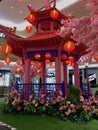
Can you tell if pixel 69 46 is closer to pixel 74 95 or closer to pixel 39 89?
pixel 74 95

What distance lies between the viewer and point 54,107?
5.19 meters

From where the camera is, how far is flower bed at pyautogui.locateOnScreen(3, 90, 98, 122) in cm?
489

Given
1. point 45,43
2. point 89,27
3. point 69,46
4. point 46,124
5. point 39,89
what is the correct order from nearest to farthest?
point 89,27 < point 46,124 < point 69,46 < point 39,89 < point 45,43

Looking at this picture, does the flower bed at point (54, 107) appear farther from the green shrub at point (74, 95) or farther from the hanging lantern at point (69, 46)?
the hanging lantern at point (69, 46)

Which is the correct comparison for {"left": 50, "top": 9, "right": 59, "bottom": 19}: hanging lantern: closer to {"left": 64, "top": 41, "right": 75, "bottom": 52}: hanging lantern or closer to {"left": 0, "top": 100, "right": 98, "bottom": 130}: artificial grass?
{"left": 64, "top": 41, "right": 75, "bottom": 52}: hanging lantern

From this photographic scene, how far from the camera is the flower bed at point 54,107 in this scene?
489 cm

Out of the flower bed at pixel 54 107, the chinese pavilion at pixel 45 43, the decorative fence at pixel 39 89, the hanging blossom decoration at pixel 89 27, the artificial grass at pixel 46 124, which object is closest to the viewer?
the hanging blossom decoration at pixel 89 27

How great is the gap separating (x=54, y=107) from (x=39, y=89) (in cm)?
86

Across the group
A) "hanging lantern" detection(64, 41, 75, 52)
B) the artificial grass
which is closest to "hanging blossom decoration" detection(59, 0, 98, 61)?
the artificial grass

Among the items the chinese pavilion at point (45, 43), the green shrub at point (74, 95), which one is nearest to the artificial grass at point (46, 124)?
the green shrub at point (74, 95)

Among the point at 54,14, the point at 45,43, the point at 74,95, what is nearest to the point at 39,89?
the point at 74,95

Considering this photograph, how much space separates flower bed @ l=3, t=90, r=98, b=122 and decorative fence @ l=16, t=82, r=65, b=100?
17cm

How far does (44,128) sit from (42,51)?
9.42ft

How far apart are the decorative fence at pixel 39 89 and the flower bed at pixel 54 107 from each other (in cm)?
17
